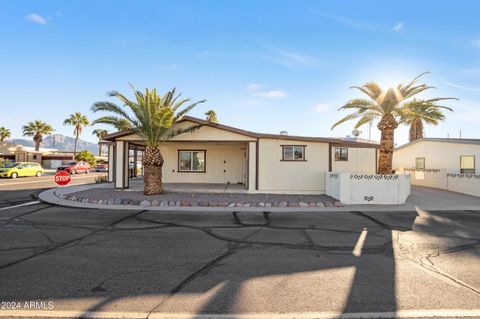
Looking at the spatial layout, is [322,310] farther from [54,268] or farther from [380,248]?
[54,268]

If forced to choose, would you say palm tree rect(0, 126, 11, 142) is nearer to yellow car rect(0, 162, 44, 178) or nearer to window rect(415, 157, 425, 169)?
yellow car rect(0, 162, 44, 178)

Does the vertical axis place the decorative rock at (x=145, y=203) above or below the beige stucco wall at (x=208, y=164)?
below

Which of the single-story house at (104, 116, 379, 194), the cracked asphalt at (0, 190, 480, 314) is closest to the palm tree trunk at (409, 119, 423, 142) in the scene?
the single-story house at (104, 116, 379, 194)

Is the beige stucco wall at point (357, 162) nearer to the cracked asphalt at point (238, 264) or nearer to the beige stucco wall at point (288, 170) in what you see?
the beige stucco wall at point (288, 170)

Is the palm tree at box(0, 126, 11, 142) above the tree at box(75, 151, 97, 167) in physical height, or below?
above

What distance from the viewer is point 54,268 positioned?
193 inches

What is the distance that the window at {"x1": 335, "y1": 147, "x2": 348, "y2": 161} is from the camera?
1748cm

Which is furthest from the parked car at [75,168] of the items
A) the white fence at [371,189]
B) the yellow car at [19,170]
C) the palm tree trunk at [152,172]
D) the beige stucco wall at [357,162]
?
the white fence at [371,189]

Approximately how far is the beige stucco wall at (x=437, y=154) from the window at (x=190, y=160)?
18.2 m

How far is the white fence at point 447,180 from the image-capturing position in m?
16.3

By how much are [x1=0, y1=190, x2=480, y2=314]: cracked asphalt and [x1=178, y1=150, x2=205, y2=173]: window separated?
10997mm

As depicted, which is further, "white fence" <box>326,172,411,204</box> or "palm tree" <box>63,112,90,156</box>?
"palm tree" <box>63,112,90,156</box>

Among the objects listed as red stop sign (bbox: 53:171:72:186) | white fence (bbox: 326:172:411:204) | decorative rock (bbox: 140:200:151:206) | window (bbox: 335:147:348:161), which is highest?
window (bbox: 335:147:348:161)

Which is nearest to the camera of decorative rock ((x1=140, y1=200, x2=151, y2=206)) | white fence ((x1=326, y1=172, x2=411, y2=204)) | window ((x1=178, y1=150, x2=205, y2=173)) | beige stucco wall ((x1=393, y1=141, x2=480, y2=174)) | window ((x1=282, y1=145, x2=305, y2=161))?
decorative rock ((x1=140, y1=200, x2=151, y2=206))
